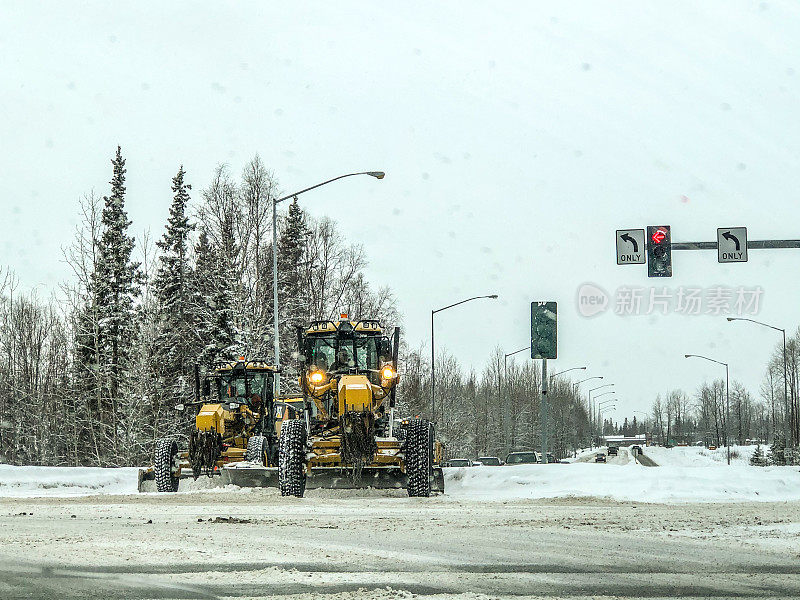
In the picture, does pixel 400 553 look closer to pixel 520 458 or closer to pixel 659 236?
pixel 659 236

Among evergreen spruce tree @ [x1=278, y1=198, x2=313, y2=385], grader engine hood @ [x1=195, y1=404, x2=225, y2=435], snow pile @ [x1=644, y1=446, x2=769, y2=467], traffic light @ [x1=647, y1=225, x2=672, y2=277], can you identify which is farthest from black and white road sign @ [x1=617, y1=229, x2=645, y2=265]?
snow pile @ [x1=644, y1=446, x2=769, y2=467]

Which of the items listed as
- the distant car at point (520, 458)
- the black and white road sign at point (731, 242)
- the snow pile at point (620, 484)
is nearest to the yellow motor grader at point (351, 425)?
the snow pile at point (620, 484)

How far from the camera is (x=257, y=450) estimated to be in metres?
26.2

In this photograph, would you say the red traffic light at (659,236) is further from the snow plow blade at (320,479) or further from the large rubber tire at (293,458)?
the large rubber tire at (293,458)

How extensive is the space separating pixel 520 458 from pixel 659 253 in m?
32.3

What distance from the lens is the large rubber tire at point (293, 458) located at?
848 inches

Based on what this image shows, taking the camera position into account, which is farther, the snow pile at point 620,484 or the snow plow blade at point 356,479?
the snow pile at point 620,484

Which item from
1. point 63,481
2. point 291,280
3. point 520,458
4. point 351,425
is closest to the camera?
point 351,425

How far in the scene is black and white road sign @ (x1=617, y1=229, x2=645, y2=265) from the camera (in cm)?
2622

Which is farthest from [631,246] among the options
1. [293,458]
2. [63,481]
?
[63,481]

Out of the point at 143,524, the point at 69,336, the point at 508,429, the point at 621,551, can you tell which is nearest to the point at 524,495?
the point at 143,524

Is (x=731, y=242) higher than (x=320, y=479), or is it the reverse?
(x=731, y=242)

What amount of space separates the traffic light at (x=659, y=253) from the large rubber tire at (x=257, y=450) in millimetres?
10539

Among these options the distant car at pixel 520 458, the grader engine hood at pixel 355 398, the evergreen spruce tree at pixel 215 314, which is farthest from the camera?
the distant car at pixel 520 458
